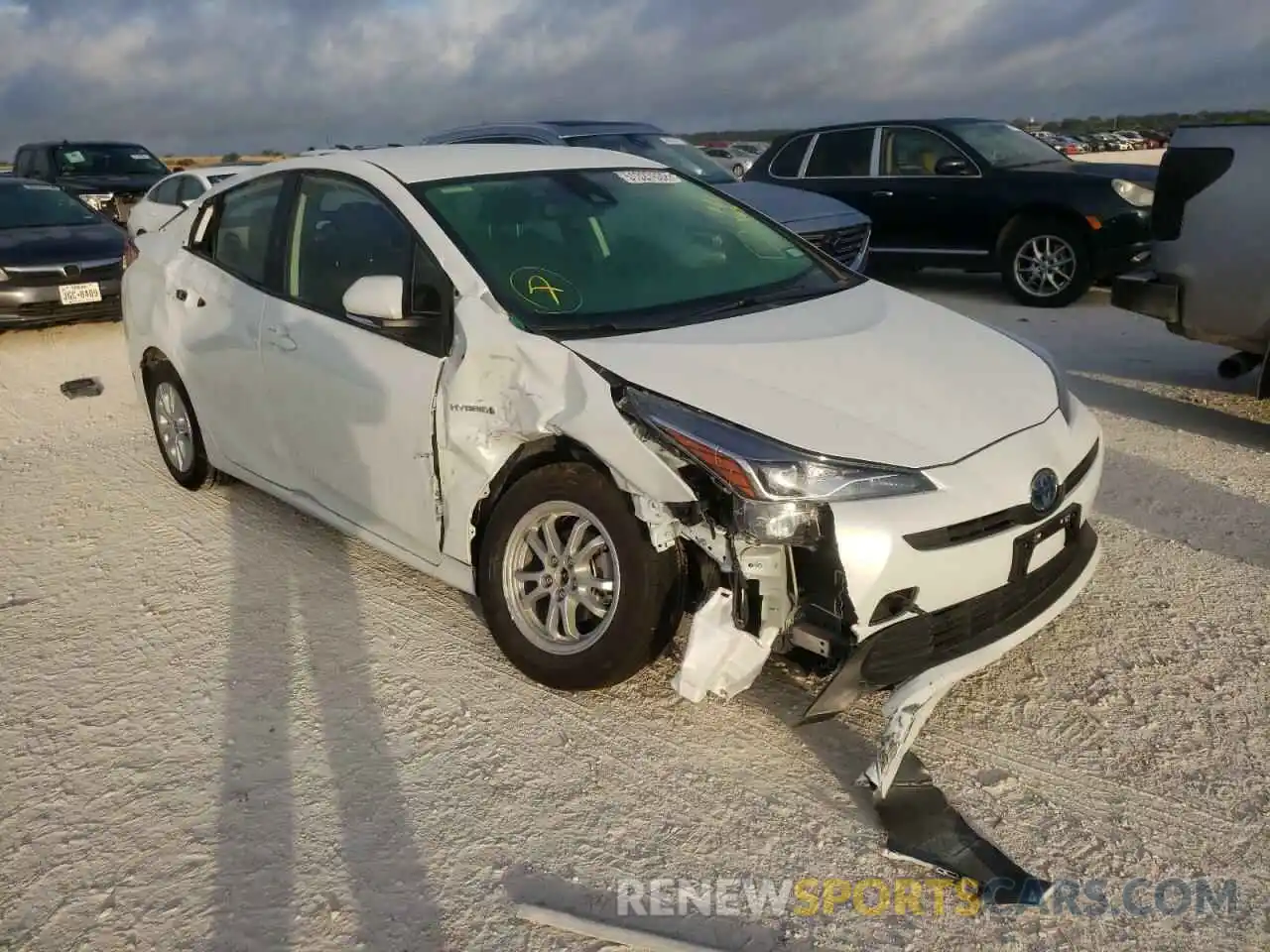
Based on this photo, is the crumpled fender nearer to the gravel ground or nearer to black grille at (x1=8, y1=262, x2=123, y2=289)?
the gravel ground

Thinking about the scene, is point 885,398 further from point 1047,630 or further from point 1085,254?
point 1085,254

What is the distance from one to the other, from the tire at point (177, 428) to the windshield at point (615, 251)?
6.55 ft

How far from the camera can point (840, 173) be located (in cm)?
1117

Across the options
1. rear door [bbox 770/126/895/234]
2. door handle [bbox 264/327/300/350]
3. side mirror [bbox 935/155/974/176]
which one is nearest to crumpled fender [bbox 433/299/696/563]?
door handle [bbox 264/327/300/350]

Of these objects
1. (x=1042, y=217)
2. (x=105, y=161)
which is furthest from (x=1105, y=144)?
(x=105, y=161)

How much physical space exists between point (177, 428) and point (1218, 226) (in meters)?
5.47

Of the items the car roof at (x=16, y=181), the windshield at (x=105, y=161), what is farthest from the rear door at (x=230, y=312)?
the windshield at (x=105, y=161)

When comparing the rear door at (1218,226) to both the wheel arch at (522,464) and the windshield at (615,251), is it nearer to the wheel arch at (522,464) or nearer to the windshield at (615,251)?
the windshield at (615,251)

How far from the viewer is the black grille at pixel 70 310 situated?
9719 millimetres

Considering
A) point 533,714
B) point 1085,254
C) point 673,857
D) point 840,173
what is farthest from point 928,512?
point 840,173

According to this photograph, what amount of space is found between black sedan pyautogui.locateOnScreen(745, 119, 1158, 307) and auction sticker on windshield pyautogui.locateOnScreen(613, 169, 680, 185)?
19.0 ft

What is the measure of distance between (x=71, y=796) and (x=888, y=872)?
7.38 feet

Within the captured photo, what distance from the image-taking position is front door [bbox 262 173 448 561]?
3693 mm

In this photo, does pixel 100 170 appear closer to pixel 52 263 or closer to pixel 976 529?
pixel 52 263
